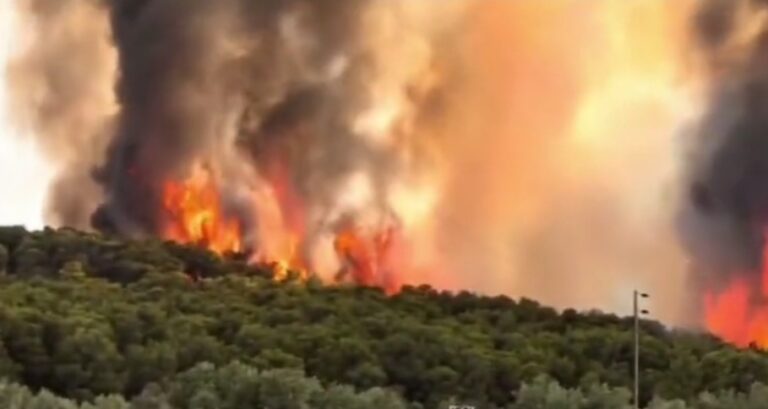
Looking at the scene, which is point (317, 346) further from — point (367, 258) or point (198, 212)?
point (198, 212)

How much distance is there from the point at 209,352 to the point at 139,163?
3226cm

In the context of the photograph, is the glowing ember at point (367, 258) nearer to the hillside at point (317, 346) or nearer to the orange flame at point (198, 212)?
the orange flame at point (198, 212)

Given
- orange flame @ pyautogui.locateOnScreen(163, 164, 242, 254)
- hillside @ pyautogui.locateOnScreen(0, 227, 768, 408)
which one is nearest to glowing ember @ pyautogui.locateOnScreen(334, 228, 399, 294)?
orange flame @ pyautogui.locateOnScreen(163, 164, 242, 254)

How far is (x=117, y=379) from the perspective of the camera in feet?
236

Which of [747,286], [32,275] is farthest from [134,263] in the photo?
[747,286]

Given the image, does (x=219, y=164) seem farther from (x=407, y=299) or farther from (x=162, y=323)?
(x=162, y=323)

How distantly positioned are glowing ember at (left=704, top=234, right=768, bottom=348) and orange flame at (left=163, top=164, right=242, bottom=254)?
26.4 metres

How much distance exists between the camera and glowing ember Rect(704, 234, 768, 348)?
9081cm

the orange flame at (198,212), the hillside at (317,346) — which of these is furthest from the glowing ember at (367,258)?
the hillside at (317,346)

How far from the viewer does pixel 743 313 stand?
9344 centimetres

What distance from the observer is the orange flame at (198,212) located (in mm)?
103438

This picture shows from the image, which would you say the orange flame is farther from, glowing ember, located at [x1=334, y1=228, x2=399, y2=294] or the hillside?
the hillside

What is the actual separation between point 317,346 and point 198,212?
1096 inches

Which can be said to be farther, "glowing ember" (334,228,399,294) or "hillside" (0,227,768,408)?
"glowing ember" (334,228,399,294)
